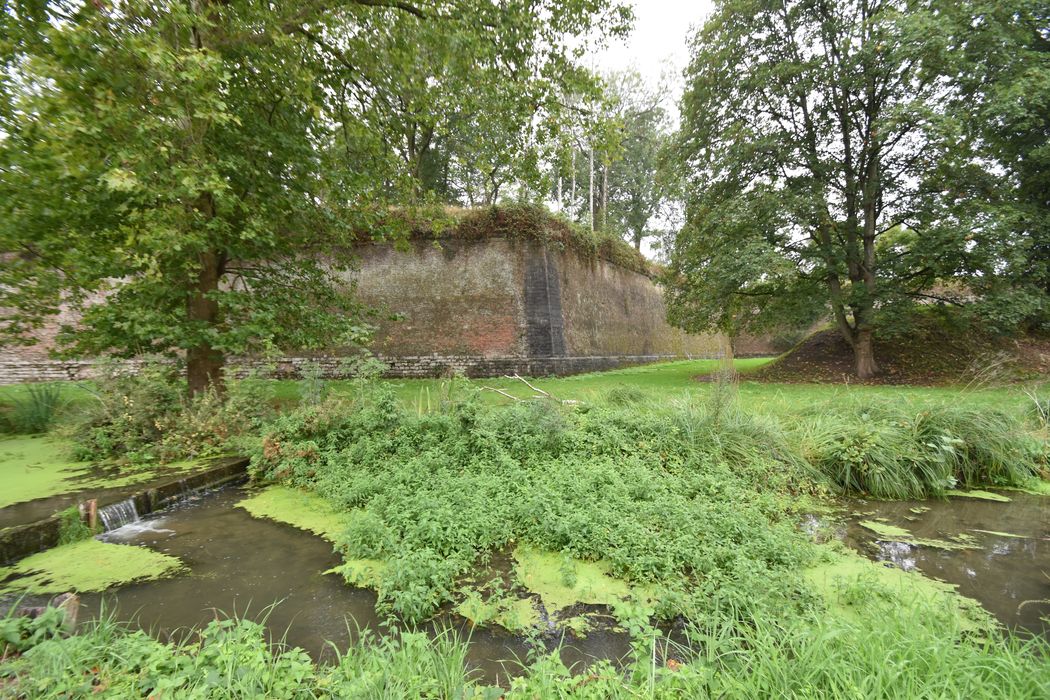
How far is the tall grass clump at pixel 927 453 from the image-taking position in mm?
4758

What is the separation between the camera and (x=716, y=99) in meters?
12.9

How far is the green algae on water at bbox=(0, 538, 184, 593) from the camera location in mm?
2893

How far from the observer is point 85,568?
10.2ft

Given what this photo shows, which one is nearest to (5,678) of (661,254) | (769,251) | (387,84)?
(387,84)

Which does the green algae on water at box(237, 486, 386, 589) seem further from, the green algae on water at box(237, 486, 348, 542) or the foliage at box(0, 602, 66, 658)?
the foliage at box(0, 602, 66, 658)

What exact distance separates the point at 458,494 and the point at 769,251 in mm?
10139

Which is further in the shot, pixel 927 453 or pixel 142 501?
pixel 927 453

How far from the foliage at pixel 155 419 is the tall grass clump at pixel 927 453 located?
262 inches

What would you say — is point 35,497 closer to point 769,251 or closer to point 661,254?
point 769,251

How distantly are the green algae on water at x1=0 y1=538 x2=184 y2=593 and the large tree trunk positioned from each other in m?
3.54

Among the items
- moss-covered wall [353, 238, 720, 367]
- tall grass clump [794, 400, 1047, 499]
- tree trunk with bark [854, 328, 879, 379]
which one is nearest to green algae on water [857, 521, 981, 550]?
tall grass clump [794, 400, 1047, 499]

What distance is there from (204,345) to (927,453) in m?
9.02

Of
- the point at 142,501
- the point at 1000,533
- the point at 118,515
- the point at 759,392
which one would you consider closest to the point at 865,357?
the point at 759,392

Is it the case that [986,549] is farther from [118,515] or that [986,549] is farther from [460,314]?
[460,314]
